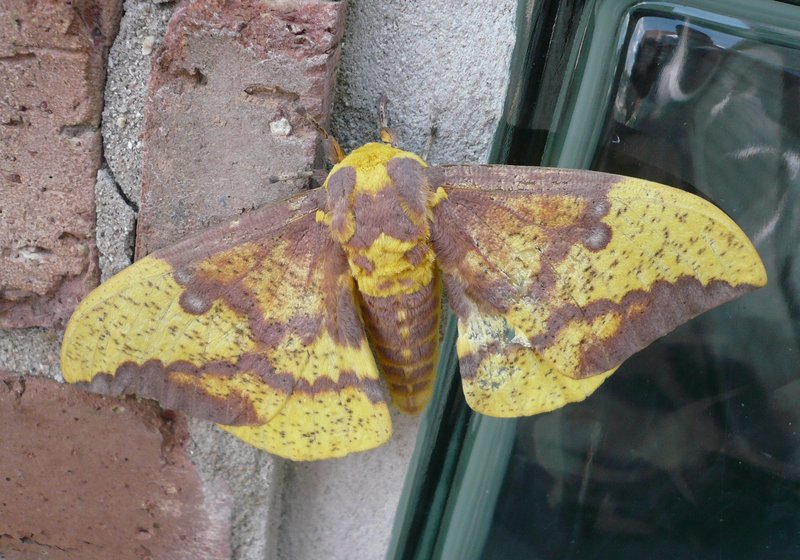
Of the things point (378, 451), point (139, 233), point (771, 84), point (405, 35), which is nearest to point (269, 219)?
point (139, 233)

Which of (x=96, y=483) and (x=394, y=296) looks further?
(x=96, y=483)

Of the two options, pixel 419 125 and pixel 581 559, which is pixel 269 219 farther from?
pixel 581 559

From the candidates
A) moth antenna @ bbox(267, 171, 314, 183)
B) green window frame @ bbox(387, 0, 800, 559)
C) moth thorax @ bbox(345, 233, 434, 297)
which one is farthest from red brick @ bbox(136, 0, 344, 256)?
green window frame @ bbox(387, 0, 800, 559)

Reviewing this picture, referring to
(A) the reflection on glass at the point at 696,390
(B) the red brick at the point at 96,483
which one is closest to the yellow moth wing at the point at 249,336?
(B) the red brick at the point at 96,483

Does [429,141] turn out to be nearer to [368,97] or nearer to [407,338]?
[368,97]

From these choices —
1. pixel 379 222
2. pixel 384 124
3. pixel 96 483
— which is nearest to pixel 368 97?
pixel 384 124

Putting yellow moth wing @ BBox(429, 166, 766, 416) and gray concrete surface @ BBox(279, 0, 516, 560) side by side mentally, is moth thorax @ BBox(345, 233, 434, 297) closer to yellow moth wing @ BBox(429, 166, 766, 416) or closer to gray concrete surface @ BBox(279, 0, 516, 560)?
yellow moth wing @ BBox(429, 166, 766, 416)
